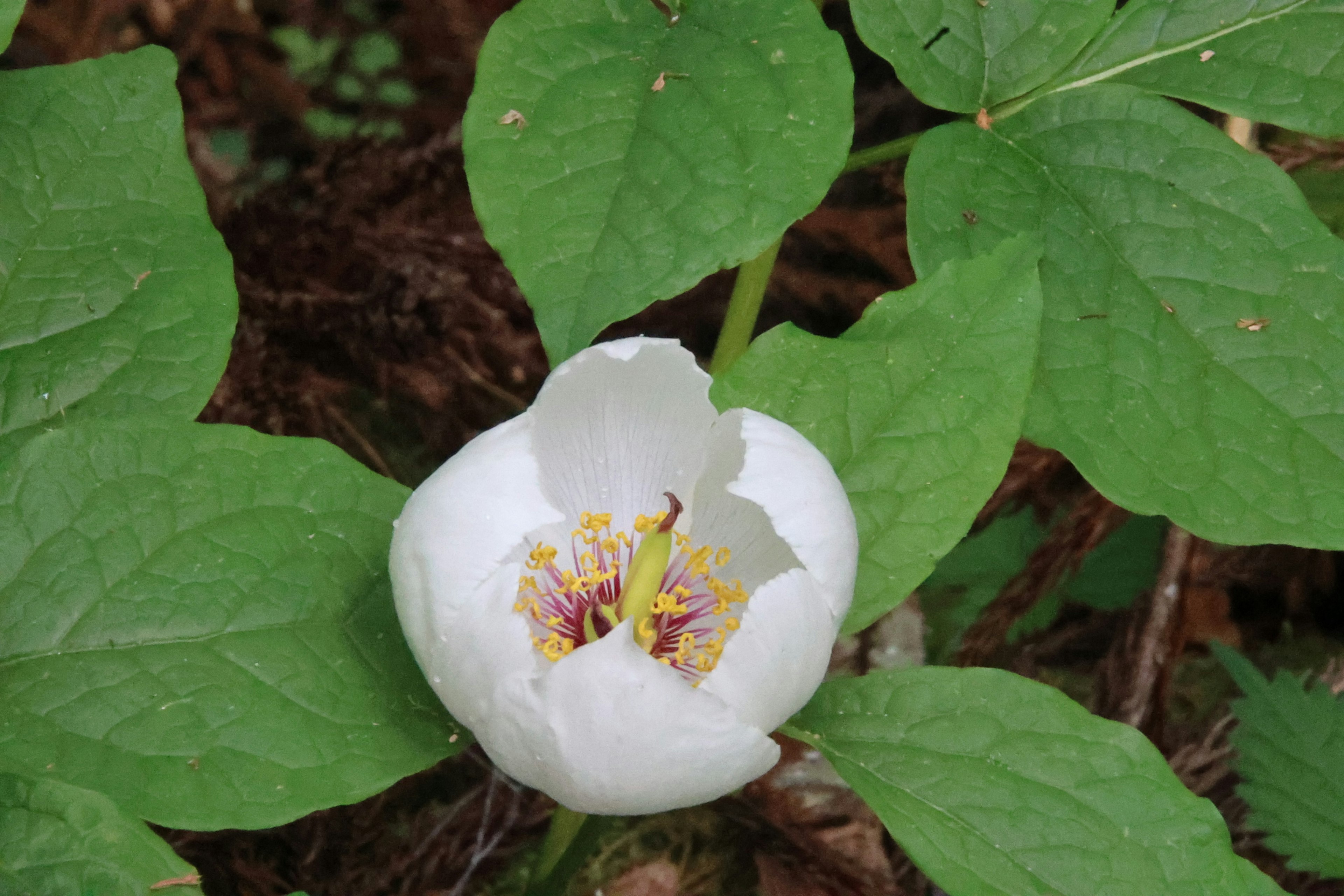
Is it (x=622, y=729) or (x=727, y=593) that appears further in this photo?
(x=727, y=593)

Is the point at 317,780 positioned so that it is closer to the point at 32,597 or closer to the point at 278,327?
the point at 32,597

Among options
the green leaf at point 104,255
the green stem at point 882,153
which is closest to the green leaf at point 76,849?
the green leaf at point 104,255

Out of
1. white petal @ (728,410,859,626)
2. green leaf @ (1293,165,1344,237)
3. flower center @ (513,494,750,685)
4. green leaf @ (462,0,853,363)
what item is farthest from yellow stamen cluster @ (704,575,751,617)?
green leaf @ (1293,165,1344,237)

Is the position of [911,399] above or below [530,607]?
above

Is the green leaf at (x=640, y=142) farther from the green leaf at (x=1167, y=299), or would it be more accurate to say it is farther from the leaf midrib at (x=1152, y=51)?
the leaf midrib at (x=1152, y=51)

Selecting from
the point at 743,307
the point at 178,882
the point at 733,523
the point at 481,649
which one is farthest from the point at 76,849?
the point at 743,307

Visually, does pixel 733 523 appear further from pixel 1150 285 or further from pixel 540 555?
pixel 1150 285
